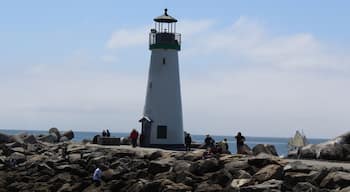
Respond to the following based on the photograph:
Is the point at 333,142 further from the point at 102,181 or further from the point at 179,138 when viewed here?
the point at 179,138

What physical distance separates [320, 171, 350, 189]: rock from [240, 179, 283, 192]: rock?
4.25 feet

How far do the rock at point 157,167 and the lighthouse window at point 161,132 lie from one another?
10091 mm

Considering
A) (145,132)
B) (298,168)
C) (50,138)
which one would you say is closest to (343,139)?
(298,168)

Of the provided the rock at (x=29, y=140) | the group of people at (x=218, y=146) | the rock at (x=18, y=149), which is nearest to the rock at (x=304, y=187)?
the group of people at (x=218, y=146)

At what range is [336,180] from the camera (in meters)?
19.2

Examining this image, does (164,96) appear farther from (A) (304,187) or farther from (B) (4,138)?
(A) (304,187)

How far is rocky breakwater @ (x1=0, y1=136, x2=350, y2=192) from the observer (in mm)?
20188

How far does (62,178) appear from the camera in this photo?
89.5 feet

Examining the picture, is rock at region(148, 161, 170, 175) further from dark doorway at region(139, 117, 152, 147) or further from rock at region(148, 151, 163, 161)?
dark doorway at region(139, 117, 152, 147)

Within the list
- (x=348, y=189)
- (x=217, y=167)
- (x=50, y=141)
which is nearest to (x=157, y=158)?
(x=217, y=167)

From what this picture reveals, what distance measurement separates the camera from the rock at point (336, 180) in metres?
19.0

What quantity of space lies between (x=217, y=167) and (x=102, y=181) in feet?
15.9

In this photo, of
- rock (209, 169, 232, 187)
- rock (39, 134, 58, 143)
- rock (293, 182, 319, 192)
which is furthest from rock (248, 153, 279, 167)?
rock (39, 134, 58, 143)

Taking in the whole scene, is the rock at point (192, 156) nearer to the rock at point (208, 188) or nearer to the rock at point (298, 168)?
the rock at point (208, 188)
